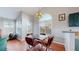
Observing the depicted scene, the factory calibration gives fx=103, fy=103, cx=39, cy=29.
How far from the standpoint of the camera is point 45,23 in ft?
6.69

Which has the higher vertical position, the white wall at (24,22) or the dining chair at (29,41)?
the white wall at (24,22)

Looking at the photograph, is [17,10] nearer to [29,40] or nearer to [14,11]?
[14,11]

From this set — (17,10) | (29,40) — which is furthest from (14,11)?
(29,40)

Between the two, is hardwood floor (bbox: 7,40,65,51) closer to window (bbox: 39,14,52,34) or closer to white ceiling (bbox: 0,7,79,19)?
window (bbox: 39,14,52,34)

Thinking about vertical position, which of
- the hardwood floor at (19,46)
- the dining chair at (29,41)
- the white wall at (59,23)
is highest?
the white wall at (59,23)

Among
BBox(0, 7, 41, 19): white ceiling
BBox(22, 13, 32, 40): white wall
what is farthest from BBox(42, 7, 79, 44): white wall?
BBox(22, 13, 32, 40): white wall

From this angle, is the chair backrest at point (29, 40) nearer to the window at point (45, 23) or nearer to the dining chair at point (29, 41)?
the dining chair at point (29, 41)

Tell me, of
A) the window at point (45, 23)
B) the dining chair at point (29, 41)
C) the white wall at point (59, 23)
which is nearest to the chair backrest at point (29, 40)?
the dining chair at point (29, 41)

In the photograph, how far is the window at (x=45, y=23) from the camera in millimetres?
2008

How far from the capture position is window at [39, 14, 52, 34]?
6.59 feet

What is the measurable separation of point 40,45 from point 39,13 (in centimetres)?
62
